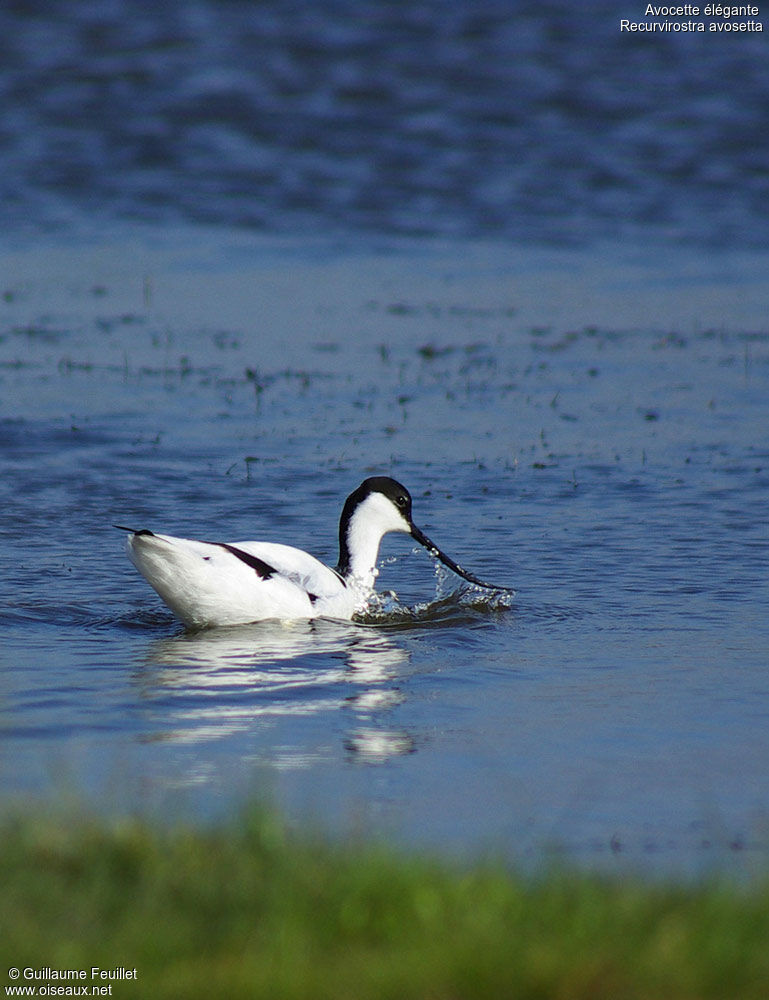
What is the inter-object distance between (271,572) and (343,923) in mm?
4694

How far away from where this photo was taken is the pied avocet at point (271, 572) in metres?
8.25

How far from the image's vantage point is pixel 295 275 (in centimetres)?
1744

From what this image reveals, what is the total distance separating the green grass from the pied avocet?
145 inches

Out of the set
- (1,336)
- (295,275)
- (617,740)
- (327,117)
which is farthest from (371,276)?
(617,740)

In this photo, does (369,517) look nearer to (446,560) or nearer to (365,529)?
(365,529)

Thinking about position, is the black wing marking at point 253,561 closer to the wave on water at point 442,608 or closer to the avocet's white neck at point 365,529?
the wave on water at point 442,608

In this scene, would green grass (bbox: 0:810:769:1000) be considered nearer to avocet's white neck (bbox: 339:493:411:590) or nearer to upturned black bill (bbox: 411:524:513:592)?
upturned black bill (bbox: 411:524:513:592)

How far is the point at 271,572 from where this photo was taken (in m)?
8.54

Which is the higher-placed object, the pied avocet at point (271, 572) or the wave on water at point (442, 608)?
the pied avocet at point (271, 572)

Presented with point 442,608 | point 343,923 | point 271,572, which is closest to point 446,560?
point 442,608

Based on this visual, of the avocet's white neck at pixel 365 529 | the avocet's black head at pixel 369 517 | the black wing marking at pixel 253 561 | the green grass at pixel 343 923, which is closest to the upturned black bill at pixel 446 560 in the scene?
the avocet's black head at pixel 369 517

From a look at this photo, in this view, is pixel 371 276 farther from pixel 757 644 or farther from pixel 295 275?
pixel 757 644

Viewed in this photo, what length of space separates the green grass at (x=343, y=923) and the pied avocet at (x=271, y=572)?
3.68 meters

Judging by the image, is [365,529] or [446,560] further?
[365,529]
